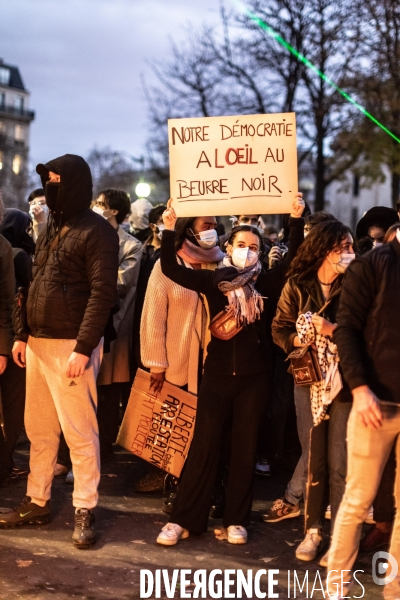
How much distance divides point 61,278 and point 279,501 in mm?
2195

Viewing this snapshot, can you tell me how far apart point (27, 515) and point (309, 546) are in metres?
1.86

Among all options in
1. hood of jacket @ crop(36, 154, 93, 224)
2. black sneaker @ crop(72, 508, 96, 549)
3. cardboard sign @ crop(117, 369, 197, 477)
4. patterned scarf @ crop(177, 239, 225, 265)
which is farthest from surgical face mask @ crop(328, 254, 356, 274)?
black sneaker @ crop(72, 508, 96, 549)

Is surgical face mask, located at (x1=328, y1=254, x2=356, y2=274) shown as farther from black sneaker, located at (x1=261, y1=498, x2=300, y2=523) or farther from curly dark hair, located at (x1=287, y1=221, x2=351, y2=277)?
black sneaker, located at (x1=261, y1=498, x2=300, y2=523)

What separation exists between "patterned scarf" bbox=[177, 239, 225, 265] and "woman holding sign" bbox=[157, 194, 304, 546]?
42 cm

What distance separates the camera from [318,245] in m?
5.32

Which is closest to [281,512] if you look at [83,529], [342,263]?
[83,529]

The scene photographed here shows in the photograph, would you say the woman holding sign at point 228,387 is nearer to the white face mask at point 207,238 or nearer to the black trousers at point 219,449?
the black trousers at point 219,449

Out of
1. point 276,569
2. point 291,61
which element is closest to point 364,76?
point 291,61

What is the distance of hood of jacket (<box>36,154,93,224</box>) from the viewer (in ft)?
18.4

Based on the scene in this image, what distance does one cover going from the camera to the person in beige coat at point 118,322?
7.62 metres

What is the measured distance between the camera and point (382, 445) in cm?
431

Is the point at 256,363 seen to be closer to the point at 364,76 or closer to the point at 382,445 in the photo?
the point at 382,445

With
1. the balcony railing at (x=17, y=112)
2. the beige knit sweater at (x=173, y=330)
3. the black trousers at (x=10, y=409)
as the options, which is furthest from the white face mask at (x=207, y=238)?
the balcony railing at (x=17, y=112)

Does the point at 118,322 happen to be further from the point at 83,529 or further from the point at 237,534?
the point at 237,534
